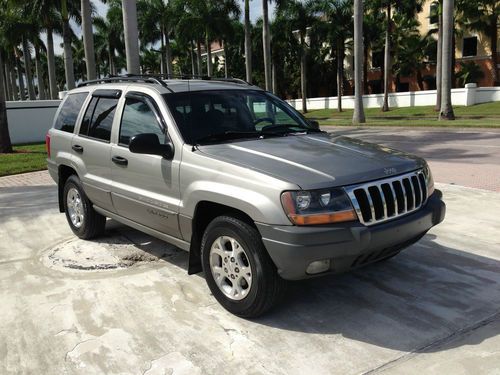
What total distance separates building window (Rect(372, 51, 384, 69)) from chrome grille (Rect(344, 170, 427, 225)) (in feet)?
166

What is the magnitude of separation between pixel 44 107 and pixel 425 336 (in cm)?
2204

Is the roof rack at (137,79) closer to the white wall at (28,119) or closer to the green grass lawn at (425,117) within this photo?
the white wall at (28,119)

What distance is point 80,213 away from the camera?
6.05 metres

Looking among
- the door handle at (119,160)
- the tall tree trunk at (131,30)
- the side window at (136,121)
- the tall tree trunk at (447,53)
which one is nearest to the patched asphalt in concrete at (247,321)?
the door handle at (119,160)

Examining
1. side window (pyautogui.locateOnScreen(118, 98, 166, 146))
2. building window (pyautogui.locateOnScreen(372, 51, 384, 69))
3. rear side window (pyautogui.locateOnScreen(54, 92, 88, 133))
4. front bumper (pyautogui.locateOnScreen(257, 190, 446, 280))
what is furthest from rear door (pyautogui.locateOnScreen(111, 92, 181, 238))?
building window (pyautogui.locateOnScreen(372, 51, 384, 69))

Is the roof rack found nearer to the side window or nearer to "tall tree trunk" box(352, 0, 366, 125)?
the side window

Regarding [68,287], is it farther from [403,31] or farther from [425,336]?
[403,31]

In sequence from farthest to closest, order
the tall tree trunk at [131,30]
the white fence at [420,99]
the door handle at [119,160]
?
the white fence at [420,99] → the tall tree trunk at [131,30] → the door handle at [119,160]

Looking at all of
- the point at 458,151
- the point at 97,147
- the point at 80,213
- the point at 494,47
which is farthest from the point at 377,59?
the point at 97,147

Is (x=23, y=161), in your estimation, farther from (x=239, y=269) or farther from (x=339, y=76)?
(x=339, y=76)

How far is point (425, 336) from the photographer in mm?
3521

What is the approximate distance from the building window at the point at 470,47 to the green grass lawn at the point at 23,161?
4060 cm

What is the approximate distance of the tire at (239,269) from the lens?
3.59 meters

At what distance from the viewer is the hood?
3.54 metres
